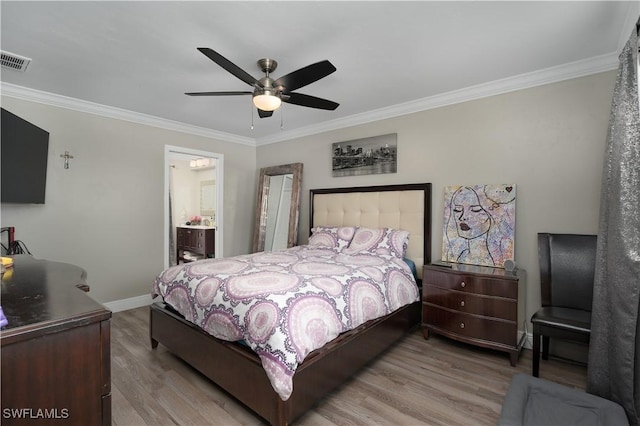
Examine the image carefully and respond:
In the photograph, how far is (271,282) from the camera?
2086mm

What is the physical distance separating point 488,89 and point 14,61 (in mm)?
4382

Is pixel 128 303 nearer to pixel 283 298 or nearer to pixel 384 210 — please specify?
pixel 283 298

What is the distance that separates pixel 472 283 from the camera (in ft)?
8.75

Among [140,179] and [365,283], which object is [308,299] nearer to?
[365,283]

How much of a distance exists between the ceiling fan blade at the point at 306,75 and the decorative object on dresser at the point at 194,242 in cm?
397

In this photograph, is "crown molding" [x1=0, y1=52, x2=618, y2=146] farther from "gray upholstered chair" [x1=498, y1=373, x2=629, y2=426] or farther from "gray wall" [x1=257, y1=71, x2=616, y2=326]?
"gray upholstered chair" [x1=498, y1=373, x2=629, y2=426]

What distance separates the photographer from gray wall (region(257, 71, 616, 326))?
8.40 ft

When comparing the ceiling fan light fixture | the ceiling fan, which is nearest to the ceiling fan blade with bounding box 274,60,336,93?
the ceiling fan

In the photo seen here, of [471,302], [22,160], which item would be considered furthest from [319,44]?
[22,160]

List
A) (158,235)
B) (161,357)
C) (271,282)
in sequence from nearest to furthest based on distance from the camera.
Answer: (271,282), (161,357), (158,235)

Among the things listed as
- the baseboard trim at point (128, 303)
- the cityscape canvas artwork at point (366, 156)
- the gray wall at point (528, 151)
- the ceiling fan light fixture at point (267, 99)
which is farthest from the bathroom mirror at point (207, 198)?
the ceiling fan light fixture at point (267, 99)

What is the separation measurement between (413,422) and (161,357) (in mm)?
2162

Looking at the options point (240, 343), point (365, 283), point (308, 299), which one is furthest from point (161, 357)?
point (365, 283)

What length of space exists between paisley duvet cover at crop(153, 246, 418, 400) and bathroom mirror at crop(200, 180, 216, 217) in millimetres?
4239
